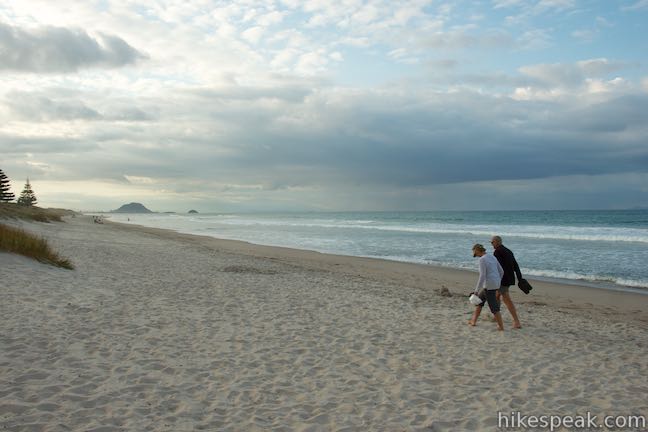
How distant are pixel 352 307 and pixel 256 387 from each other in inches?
196

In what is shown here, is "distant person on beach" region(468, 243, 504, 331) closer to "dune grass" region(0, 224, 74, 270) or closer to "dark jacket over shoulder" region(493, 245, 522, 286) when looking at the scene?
"dark jacket over shoulder" region(493, 245, 522, 286)

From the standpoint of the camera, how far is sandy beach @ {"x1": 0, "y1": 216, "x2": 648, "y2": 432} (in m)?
4.63

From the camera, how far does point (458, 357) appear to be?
22.2 feet

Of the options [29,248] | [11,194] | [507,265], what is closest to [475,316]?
[507,265]

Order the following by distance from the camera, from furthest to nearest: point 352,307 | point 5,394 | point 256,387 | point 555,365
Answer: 1. point 352,307
2. point 555,365
3. point 256,387
4. point 5,394

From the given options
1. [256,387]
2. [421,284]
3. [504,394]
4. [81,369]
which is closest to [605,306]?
[421,284]

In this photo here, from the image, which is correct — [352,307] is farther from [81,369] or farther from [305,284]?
[81,369]

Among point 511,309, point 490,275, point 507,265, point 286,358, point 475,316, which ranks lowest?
point 286,358

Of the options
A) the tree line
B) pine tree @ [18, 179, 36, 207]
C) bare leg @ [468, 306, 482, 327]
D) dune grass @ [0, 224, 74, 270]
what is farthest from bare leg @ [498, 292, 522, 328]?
pine tree @ [18, 179, 36, 207]

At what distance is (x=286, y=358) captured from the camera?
21.0ft

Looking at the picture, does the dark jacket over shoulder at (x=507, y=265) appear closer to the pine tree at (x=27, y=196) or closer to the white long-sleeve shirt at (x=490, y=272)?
the white long-sleeve shirt at (x=490, y=272)

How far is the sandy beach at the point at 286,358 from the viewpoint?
182 inches

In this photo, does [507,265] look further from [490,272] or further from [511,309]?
[511,309]

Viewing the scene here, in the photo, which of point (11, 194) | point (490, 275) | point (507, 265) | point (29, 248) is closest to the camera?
point (490, 275)
